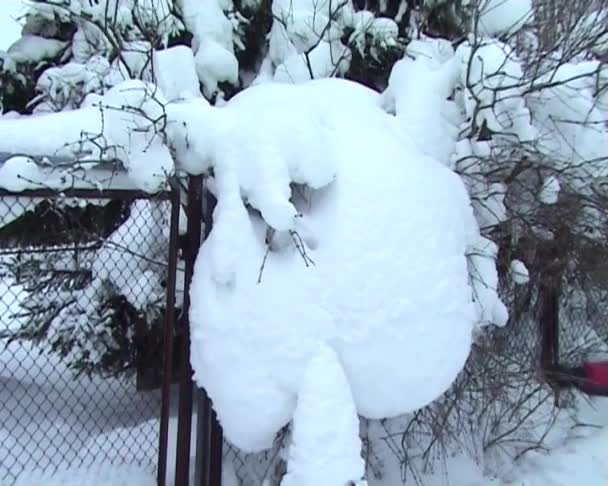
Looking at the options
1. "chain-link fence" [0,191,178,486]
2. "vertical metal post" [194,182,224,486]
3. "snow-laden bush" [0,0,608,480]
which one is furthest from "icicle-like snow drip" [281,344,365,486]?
"chain-link fence" [0,191,178,486]

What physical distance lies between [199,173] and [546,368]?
298cm

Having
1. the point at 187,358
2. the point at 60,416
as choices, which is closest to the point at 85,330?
the point at 60,416

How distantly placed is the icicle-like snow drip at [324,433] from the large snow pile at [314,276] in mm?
83

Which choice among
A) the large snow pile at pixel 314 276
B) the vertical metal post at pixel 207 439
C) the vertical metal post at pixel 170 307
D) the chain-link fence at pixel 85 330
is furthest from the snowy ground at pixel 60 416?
the large snow pile at pixel 314 276

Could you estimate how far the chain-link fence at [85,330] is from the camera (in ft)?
11.7

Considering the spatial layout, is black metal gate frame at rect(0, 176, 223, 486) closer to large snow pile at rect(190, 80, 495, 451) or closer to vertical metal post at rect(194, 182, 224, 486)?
vertical metal post at rect(194, 182, 224, 486)

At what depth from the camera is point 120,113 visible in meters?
2.58

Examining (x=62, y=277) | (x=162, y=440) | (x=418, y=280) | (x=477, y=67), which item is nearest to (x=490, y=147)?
(x=477, y=67)

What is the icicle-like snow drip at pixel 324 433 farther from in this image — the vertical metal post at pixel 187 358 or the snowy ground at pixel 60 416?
the snowy ground at pixel 60 416

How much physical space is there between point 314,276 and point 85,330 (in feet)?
6.40

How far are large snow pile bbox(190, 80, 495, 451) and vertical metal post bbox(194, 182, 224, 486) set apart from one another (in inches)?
13.4

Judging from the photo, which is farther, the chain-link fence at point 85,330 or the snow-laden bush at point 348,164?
the chain-link fence at point 85,330

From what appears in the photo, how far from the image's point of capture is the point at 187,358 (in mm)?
2914

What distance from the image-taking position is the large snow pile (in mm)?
2504
